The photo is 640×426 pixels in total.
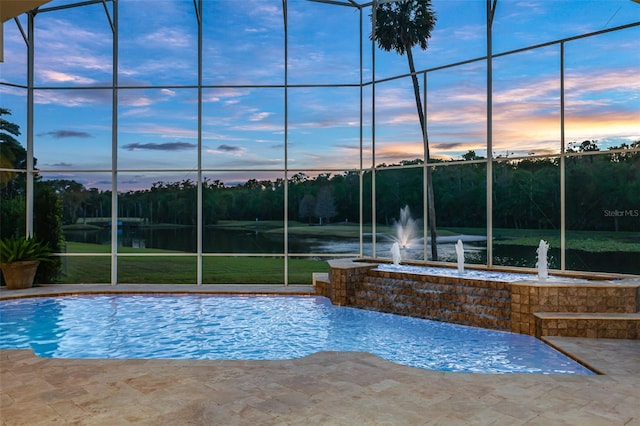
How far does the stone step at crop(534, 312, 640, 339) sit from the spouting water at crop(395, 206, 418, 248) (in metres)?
19.6

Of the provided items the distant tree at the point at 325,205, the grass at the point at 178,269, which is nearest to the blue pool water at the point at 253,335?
the distant tree at the point at 325,205

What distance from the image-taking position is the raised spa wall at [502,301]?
262 inches

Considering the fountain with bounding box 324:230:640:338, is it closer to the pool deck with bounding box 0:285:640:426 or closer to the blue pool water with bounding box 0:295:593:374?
the blue pool water with bounding box 0:295:593:374

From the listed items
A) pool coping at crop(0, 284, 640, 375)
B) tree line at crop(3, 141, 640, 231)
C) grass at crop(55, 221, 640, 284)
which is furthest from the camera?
grass at crop(55, 221, 640, 284)

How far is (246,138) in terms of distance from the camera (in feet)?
85.7

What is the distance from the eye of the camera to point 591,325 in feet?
21.6

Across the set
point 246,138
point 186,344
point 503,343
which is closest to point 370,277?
point 503,343

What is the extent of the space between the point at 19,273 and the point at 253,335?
21.9ft

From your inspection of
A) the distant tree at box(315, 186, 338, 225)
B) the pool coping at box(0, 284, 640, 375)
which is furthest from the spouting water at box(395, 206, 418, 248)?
the pool coping at box(0, 284, 640, 375)

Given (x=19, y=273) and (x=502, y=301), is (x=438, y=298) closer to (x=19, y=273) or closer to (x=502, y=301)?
(x=502, y=301)

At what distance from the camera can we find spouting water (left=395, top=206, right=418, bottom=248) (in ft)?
87.6

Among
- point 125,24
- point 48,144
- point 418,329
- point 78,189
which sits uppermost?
point 125,24

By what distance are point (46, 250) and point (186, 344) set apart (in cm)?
648

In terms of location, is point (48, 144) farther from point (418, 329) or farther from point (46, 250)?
point (418, 329)
